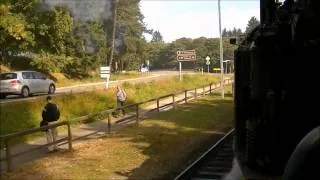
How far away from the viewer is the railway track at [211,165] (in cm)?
1164

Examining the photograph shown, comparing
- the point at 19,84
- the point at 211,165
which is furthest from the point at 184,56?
the point at 211,165

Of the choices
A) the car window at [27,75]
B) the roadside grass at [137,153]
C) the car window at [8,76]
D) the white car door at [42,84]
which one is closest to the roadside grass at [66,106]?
the roadside grass at [137,153]

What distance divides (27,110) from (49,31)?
1024 inches

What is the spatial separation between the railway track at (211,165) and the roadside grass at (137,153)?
0.42 meters

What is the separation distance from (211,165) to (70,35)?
1715 inches

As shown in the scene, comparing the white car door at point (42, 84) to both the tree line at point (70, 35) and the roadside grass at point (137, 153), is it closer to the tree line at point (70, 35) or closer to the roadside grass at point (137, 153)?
the tree line at point (70, 35)

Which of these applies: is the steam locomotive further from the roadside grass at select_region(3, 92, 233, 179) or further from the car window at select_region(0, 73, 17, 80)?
the car window at select_region(0, 73, 17, 80)

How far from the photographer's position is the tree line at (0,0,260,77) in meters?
30.9

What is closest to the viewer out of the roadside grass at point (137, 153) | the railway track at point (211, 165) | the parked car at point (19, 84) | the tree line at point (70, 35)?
the railway track at point (211, 165)

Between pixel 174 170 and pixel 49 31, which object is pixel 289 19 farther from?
pixel 49 31

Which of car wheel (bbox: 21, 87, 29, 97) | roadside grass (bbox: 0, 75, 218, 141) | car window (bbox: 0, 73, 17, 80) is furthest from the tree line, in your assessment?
roadside grass (bbox: 0, 75, 218, 141)

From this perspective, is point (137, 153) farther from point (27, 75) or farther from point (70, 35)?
point (70, 35)

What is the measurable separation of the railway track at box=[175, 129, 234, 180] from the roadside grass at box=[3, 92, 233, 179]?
1.38 ft

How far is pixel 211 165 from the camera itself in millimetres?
13078
